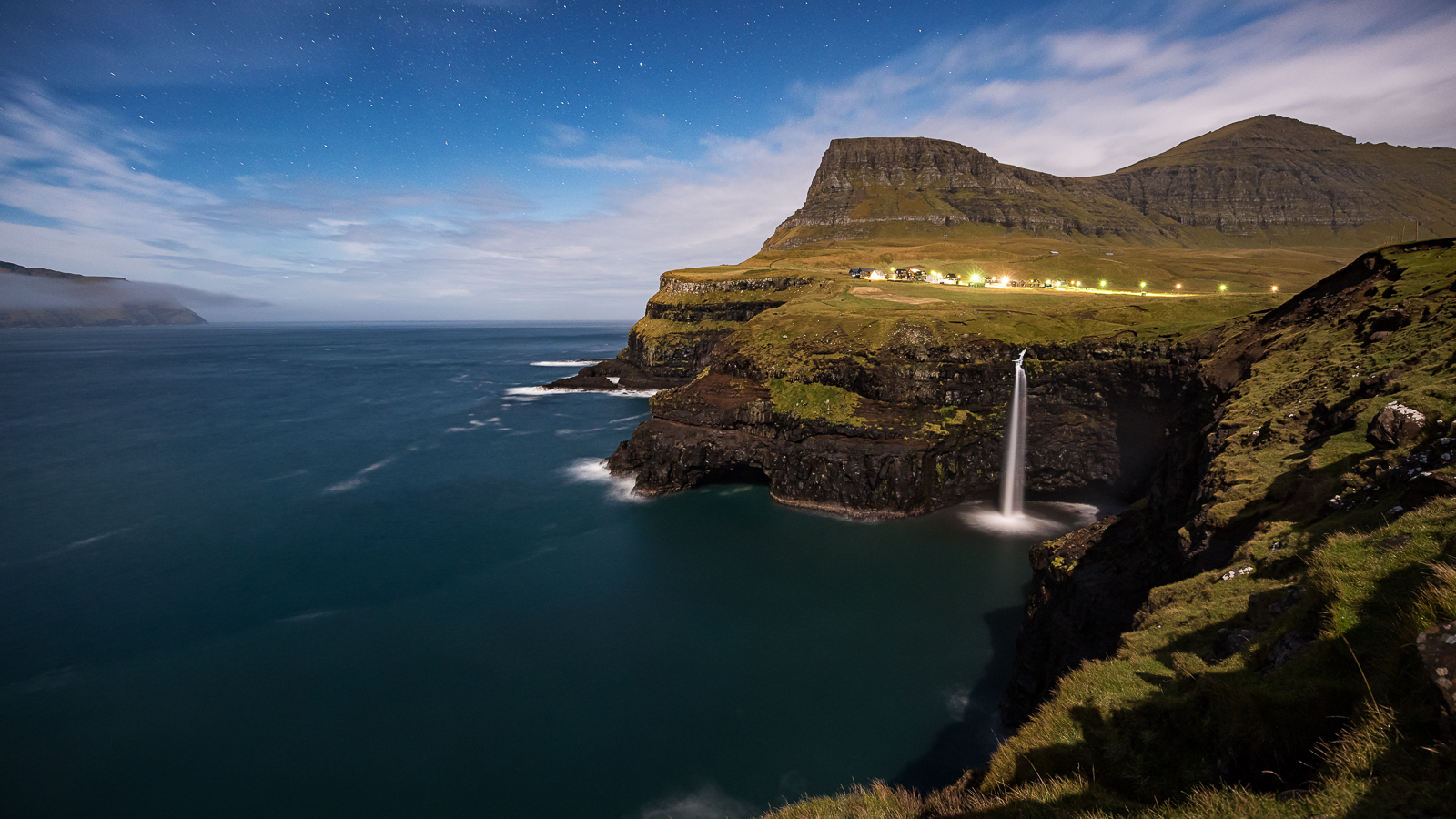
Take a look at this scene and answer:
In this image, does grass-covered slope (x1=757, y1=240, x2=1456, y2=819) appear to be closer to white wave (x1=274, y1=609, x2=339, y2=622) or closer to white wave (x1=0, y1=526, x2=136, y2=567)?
white wave (x1=274, y1=609, x2=339, y2=622)

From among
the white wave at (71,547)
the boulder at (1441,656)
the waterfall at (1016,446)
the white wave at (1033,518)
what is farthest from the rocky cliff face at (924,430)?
the white wave at (71,547)

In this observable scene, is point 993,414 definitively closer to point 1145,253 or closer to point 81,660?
point 81,660

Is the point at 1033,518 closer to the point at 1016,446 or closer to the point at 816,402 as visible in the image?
the point at 1016,446

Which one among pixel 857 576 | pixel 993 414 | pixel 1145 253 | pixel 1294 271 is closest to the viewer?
pixel 857 576

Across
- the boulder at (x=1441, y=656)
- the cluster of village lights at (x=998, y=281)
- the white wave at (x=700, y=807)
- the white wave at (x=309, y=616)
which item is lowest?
the white wave at (x=700, y=807)

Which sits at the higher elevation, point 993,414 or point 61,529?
point 993,414

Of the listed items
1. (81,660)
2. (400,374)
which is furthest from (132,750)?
(400,374)

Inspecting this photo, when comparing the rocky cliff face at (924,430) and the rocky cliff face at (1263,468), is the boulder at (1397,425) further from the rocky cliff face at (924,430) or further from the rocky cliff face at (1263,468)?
the rocky cliff face at (924,430)
